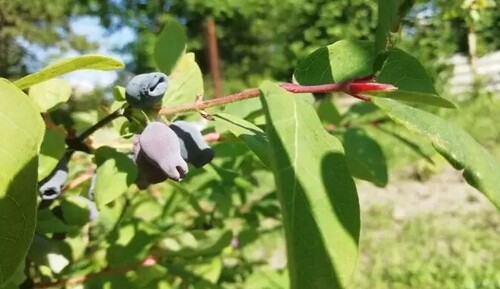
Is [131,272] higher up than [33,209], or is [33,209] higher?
[33,209]

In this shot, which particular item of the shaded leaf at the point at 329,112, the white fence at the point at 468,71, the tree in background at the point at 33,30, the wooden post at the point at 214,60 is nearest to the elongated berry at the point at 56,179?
the shaded leaf at the point at 329,112

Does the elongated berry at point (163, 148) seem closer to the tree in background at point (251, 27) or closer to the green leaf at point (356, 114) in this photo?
the green leaf at point (356, 114)

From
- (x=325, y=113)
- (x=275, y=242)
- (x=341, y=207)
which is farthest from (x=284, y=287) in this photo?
(x=275, y=242)

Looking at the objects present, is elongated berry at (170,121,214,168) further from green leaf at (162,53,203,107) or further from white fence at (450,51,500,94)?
white fence at (450,51,500,94)

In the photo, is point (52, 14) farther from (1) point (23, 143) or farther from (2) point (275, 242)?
(1) point (23, 143)

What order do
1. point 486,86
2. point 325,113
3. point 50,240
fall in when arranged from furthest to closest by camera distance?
point 486,86 < point 325,113 < point 50,240

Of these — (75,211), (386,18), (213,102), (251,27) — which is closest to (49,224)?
(75,211)

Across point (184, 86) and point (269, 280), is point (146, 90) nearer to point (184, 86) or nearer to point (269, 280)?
point (184, 86)
